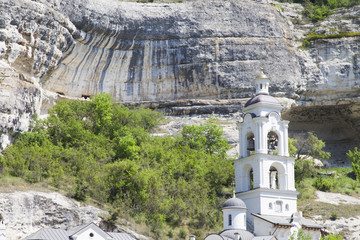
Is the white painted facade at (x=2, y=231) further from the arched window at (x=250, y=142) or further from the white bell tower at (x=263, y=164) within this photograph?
the arched window at (x=250, y=142)

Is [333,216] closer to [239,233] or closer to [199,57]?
[239,233]

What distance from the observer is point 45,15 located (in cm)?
5384

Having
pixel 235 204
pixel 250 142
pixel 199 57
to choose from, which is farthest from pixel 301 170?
pixel 199 57

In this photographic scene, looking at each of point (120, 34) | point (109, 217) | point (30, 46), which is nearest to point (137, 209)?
point (109, 217)

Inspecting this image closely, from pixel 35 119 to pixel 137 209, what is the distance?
13648 millimetres

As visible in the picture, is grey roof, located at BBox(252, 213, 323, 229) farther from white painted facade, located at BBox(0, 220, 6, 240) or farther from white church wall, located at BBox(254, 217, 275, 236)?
white painted facade, located at BBox(0, 220, 6, 240)

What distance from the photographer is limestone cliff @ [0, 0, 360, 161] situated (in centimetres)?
6022

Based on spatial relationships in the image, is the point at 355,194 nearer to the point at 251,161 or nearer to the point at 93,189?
the point at 251,161

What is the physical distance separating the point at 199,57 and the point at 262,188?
24645 mm

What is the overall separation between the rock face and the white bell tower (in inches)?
409

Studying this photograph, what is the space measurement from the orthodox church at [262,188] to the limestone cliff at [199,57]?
18071mm

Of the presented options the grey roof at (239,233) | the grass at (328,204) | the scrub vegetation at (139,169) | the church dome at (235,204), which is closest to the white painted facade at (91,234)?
the scrub vegetation at (139,169)

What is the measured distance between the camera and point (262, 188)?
135 ft

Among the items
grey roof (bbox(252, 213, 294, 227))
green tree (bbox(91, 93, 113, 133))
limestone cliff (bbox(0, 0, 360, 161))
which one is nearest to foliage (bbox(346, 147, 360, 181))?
limestone cliff (bbox(0, 0, 360, 161))
